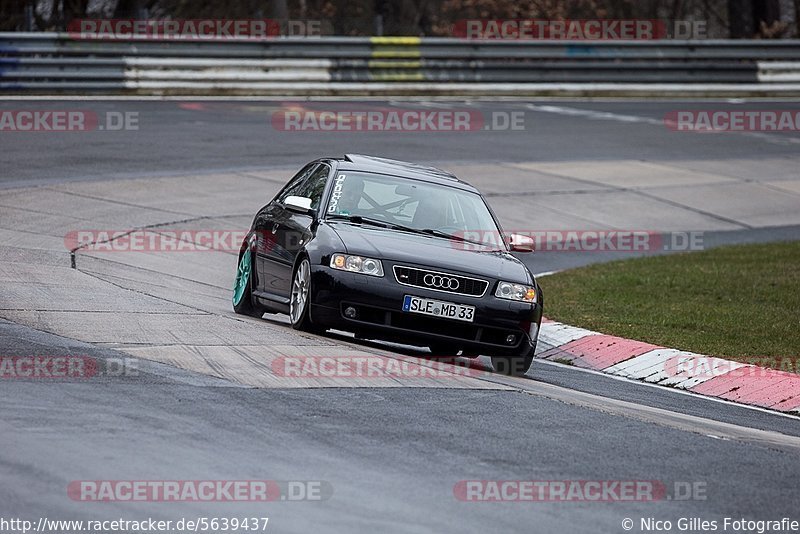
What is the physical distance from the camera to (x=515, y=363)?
10641 mm

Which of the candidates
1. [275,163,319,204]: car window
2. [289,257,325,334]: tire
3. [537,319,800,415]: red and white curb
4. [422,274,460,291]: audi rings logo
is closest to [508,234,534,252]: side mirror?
[422,274,460,291]: audi rings logo

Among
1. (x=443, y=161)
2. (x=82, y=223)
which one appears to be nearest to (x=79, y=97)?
(x=443, y=161)

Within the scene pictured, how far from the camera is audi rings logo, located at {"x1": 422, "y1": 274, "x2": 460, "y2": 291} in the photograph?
1005cm

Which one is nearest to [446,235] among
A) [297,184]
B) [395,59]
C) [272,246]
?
[272,246]

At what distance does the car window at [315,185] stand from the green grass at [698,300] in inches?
126

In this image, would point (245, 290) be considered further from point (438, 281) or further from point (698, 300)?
point (698, 300)

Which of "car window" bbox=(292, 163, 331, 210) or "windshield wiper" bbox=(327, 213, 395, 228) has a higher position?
"car window" bbox=(292, 163, 331, 210)

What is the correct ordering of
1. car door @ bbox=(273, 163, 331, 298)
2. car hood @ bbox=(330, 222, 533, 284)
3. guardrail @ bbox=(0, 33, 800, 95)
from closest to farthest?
car hood @ bbox=(330, 222, 533, 284) < car door @ bbox=(273, 163, 331, 298) < guardrail @ bbox=(0, 33, 800, 95)

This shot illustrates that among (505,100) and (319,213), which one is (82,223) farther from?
(505,100)

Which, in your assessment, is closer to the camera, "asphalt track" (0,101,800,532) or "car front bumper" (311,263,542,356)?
"asphalt track" (0,101,800,532)

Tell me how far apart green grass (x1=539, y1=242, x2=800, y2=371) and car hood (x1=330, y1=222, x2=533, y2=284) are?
2.56 metres

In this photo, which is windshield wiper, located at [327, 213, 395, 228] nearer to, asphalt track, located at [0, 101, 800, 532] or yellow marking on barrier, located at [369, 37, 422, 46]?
asphalt track, located at [0, 101, 800, 532]

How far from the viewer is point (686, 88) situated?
104 ft

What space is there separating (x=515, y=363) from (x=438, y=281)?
3.42 ft
